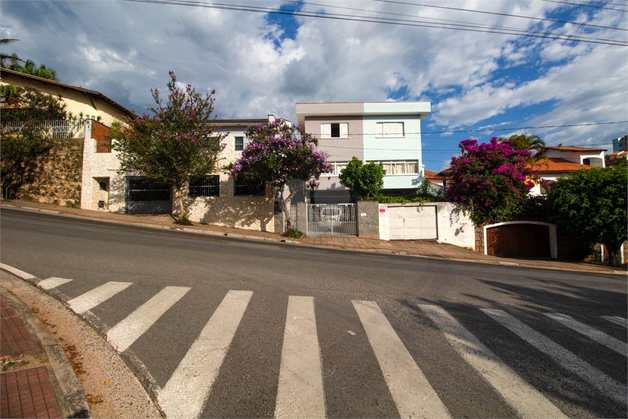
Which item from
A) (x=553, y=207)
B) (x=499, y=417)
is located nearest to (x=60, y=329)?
(x=499, y=417)

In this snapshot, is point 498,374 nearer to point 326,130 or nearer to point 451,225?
point 451,225

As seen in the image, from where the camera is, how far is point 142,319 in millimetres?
4941

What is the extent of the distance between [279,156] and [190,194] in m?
7.31

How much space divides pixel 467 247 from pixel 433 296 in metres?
13.8

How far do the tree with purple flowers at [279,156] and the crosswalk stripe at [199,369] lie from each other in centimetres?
1203

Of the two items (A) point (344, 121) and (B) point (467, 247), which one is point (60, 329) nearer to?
(B) point (467, 247)

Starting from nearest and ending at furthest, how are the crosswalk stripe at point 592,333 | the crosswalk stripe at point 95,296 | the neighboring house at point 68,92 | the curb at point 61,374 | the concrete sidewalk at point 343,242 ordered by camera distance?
the curb at point 61,374 → the crosswalk stripe at point 592,333 → the crosswalk stripe at point 95,296 → the concrete sidewalk at point 343,242 → the neighboring house at point 68,92

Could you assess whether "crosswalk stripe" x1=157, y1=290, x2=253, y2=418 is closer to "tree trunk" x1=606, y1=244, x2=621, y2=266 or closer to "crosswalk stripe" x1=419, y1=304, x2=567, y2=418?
"crosswalk stripe" x1=419, y1=304, x2=567, y2=418

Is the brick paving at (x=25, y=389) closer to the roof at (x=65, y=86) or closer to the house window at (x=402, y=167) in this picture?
the house window at (x=402, y=167)

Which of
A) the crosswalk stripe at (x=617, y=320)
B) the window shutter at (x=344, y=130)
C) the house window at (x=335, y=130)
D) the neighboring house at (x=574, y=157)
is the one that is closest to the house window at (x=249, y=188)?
the house window at (x=335, y=130)

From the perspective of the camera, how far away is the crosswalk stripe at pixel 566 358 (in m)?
3.60

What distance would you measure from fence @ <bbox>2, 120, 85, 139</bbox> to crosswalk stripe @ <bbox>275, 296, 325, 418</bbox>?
23.1 m


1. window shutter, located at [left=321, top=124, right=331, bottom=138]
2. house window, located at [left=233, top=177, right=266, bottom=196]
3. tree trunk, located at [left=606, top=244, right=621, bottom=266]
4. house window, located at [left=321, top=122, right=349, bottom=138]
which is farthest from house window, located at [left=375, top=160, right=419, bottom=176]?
tree trunk, located at [left=606, top=244, right=621, bottom=266]

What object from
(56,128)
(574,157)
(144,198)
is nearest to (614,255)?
(574,157)
